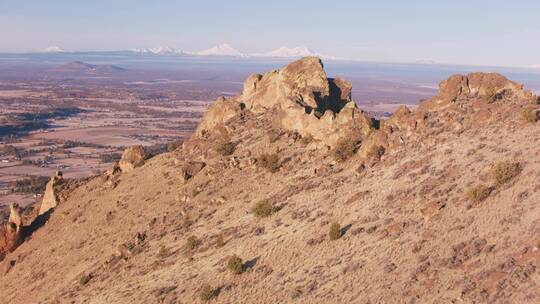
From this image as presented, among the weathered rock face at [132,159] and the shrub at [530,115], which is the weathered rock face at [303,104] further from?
the shrub at [530,115]

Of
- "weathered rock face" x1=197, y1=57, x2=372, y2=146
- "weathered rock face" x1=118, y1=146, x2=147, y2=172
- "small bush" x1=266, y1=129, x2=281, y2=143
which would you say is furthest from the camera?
"weathered rock face" x1=118, y1=146, x2=147, y2=172

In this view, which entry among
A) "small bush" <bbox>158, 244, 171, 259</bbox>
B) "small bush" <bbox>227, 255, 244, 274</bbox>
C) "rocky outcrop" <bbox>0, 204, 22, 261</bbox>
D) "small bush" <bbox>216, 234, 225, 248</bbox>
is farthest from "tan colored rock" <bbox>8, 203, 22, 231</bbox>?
"small bush" <bbox>227, 255, 244, 274</bbox>

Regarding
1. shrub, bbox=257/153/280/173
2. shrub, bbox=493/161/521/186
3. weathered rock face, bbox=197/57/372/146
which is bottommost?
shrub, bbox=257/153/280/173

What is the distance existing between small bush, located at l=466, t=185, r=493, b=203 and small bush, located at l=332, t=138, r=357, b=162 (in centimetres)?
962

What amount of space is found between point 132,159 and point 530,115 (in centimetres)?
3119

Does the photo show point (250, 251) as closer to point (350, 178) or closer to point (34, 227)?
point (350, 178)

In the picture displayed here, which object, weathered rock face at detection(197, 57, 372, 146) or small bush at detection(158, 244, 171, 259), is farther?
weathered rock face at detection(197, 57, 372, 146)

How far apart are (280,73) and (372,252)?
77.2ft

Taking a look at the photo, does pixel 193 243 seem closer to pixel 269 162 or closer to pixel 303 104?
pixel 269 162

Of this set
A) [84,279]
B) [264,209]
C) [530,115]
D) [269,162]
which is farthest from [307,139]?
[84,279]

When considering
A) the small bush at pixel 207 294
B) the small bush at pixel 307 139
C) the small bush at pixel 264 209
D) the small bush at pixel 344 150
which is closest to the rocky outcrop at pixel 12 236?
the small bush at pixel 264 209

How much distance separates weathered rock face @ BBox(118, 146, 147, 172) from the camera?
44469 millimetres

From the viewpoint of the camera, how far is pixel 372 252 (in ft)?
75.3

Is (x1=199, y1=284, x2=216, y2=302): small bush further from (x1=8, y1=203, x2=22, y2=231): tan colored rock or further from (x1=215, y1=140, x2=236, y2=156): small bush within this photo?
(x1=8, y1=203, x2=22, y2=231): tan colored rock
